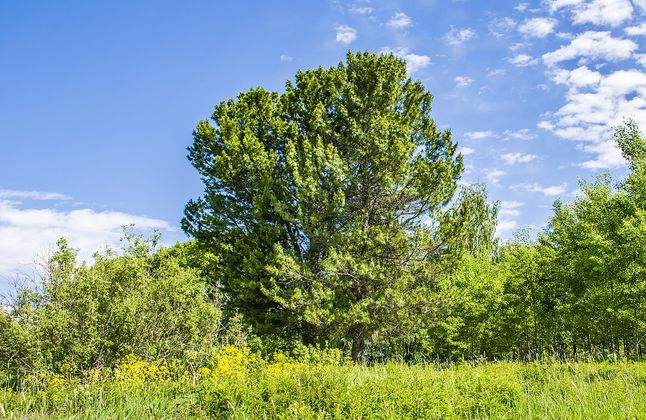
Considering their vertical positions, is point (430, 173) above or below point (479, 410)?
above

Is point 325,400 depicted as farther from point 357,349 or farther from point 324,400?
point 357,349

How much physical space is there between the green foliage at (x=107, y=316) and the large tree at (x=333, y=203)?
3.97 metres

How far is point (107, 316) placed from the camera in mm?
11000

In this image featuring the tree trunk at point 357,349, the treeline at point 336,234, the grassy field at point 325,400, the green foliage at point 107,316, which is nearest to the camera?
the grassy field at point 325,400

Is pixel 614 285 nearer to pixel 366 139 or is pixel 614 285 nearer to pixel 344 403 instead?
pixel 366 139

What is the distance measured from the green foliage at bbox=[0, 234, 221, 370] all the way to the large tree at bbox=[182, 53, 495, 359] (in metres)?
3.97

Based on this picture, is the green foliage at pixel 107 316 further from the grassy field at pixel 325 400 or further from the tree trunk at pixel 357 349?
the tree trunk at pixel 357 349

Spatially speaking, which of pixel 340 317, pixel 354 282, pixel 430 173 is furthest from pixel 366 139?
pixel 340 317

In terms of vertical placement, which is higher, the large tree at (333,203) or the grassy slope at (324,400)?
the large tree at (333,203)

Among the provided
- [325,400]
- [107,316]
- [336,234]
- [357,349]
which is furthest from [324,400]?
[357,349]

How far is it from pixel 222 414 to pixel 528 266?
926 inches

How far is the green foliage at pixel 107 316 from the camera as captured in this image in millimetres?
10109

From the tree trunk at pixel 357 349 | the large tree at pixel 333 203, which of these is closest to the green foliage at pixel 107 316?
the large tree at pixel 333 203

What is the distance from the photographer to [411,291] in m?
16.7
